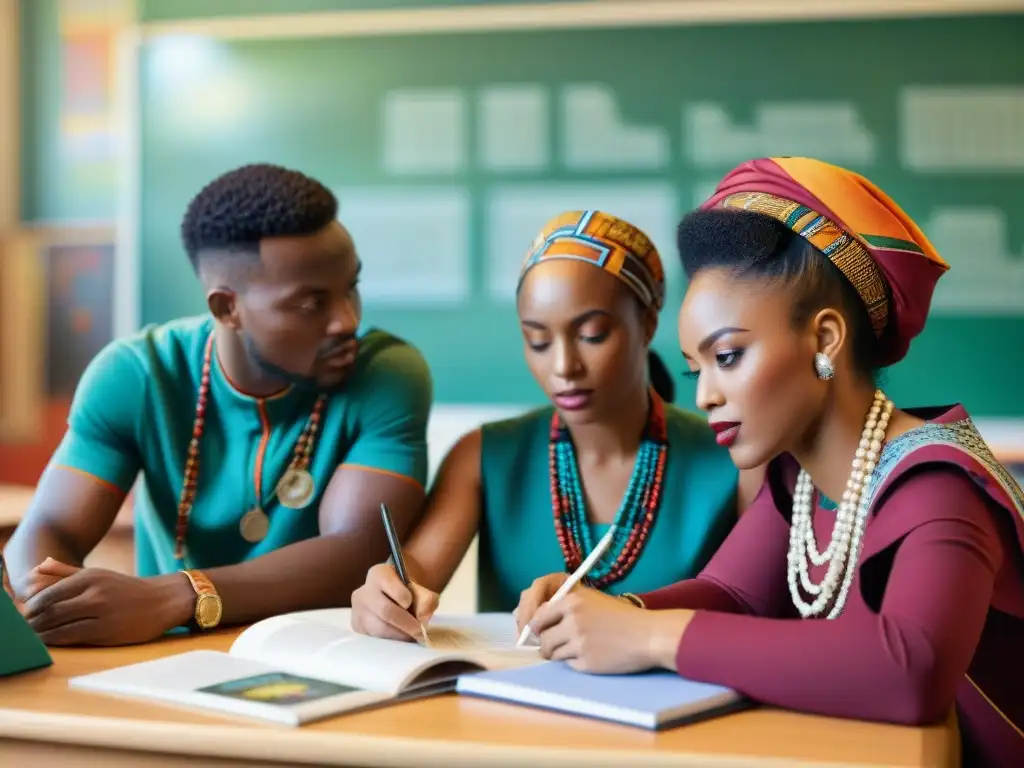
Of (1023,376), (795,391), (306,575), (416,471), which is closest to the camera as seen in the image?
(795,391)

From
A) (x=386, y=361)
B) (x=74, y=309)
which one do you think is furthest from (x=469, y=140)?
(x=386, y=361)

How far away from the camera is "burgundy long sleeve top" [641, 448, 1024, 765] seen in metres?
1.12

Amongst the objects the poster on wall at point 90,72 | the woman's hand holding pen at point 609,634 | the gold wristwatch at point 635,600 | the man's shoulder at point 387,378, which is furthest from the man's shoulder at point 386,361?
the poster on wall at point 90,72

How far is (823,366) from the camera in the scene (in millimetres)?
1356

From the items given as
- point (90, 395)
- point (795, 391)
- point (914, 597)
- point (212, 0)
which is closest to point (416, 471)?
point (90, 395)

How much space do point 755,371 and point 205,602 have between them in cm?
77

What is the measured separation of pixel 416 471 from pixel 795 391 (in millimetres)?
769

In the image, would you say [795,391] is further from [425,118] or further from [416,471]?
[425,118]

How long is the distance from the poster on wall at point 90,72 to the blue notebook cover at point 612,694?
12.1 ft

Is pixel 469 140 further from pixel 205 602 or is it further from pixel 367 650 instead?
pixel 367 650

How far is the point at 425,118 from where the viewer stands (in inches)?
164

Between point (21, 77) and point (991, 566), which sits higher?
point (21, 77)

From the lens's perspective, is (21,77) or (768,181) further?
(21,77)

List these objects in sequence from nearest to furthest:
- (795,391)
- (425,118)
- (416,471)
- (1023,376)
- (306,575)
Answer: (795,391), (306,575), (416,471), (1023,376), (425,118)
